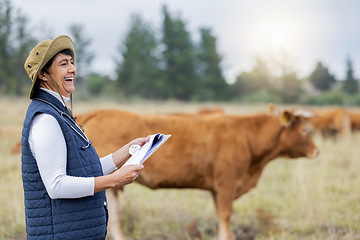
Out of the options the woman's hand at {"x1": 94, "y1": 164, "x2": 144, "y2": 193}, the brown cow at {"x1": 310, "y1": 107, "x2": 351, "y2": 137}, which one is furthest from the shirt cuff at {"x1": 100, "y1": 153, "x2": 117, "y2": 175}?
the brown cow at {"x1": 310, "y1": 107, "x2": 351, "y2": 137}

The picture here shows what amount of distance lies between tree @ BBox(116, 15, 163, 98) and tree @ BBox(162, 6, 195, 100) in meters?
1.17

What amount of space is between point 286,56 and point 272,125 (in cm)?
4868

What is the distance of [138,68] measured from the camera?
37344 millimetres

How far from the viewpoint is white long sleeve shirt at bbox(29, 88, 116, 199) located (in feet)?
5.78

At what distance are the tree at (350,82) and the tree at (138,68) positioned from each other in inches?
1096

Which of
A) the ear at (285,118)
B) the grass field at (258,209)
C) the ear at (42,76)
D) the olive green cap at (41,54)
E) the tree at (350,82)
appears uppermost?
the tree at (350,82)

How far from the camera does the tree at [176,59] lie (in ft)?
122

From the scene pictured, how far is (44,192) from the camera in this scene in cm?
186

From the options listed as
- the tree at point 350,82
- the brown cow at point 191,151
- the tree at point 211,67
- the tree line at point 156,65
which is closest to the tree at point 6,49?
the tree line at point 156,65

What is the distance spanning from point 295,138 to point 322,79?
202ft

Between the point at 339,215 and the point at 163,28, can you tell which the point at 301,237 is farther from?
the point at 163,28

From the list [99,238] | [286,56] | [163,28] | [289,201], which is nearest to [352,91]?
[286,56]

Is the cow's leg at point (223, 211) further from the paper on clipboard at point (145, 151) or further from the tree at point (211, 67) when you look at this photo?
the tree at point (211, 67)

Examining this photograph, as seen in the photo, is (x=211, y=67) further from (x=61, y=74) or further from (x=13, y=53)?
(x=61, y=74)
